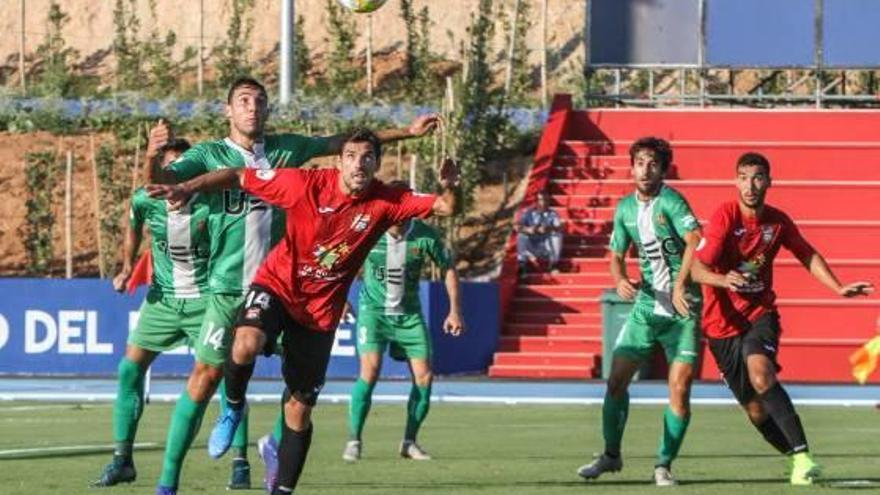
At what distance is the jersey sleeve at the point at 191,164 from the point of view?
1327cm

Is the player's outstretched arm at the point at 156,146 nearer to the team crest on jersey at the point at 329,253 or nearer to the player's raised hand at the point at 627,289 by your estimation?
the team crest on jersey at the point at 329,253

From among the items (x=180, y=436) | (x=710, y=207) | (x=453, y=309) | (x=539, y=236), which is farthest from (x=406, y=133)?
(x=710, y=207)

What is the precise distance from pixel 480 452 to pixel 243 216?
15.5ft

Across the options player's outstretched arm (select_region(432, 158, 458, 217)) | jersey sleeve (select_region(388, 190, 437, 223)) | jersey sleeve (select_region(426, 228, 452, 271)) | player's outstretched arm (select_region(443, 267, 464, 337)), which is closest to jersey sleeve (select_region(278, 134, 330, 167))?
jersey sleeve (select_region(388, 190, 437, 223))

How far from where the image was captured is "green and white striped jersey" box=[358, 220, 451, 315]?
18828 mm

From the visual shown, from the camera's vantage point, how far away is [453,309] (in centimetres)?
1869

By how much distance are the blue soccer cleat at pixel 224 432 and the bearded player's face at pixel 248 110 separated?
1.85 m

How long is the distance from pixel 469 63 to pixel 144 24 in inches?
692

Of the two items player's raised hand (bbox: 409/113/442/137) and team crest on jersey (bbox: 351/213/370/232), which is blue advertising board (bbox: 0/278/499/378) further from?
team crest on jersey (bbox: 351/213/370/232)

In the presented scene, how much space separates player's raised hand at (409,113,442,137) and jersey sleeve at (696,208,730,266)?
2609mm

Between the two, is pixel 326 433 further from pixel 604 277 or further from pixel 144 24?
pixel 144 24

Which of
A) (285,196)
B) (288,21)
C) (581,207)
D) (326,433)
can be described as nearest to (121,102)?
(288,21)

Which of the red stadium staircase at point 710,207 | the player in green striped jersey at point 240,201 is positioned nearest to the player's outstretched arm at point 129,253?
the player in green striped jersey at point 240,201

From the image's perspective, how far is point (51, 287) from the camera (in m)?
32.5
